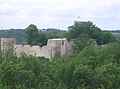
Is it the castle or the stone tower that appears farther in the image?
the stone tower

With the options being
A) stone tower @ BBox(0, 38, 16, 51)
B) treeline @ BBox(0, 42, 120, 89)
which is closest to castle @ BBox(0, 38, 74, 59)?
stone tower @ BBox(0, 38, 16, 51)

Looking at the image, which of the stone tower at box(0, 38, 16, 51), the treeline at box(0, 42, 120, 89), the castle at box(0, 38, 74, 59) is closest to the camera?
the treeline at box(0, 42, 120, 89)

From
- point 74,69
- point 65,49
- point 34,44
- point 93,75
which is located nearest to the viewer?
point 93,75

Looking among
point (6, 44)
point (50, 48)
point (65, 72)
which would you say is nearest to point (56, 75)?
point (65, 72)

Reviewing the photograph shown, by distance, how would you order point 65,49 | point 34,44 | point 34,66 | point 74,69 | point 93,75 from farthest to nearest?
1. point 34,44
2. point 65,49
3. point 74,69
4. point 93,75
5. point 34,66

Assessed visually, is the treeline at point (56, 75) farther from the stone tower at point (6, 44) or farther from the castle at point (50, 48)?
the stone tower at point (6, 44)

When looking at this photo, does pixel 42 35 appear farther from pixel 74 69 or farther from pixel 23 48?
pixel 74 69

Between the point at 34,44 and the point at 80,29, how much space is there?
6.20 metres

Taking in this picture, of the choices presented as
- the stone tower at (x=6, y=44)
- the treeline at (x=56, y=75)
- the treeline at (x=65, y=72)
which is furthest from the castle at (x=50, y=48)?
the treeline at (x=56, y=75)

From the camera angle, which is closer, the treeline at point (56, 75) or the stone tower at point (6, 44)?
the treeline at point (56, 75)

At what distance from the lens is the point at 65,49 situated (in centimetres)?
6394

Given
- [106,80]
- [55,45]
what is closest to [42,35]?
[55,45]

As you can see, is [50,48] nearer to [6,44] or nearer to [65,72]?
[6,44]

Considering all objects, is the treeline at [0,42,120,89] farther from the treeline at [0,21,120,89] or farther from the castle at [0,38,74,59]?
the castle at [0,38,74,59]
